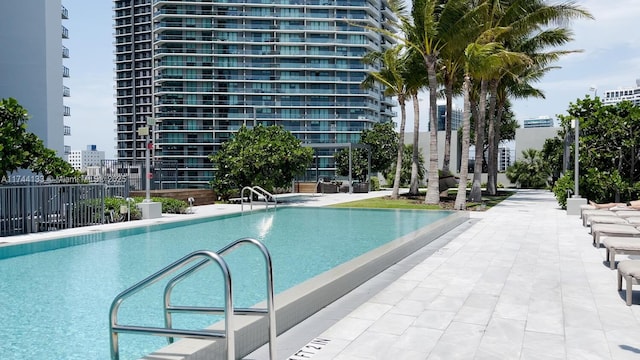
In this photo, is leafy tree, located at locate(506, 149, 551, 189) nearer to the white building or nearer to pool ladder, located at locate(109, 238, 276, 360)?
pool ladder, located at locate(109, 238, 276, 360)

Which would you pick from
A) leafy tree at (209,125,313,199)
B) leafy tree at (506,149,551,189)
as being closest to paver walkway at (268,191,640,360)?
leafy tree at (209,125,313,199)

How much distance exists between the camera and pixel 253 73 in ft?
266

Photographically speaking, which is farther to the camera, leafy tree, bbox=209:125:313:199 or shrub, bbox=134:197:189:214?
leafy tree, bbox=209:125:313:199

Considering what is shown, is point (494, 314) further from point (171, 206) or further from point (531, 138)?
point (531, 138)

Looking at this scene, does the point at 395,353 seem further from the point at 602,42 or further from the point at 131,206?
the point at 602,42

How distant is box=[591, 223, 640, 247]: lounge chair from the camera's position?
9555 millimetres

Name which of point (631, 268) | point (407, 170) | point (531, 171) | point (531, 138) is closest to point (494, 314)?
point (631, 268)

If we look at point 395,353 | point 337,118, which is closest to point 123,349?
point 395,353

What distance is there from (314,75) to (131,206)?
2677 inches

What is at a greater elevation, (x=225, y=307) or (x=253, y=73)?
(x=253, y=73)

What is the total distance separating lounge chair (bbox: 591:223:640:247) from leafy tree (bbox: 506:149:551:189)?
105ft

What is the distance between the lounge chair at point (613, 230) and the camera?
955 cm

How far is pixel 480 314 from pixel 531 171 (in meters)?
39.0

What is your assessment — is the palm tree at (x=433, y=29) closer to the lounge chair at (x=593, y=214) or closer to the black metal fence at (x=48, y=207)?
the lounge chair at (x=593, y=214)
